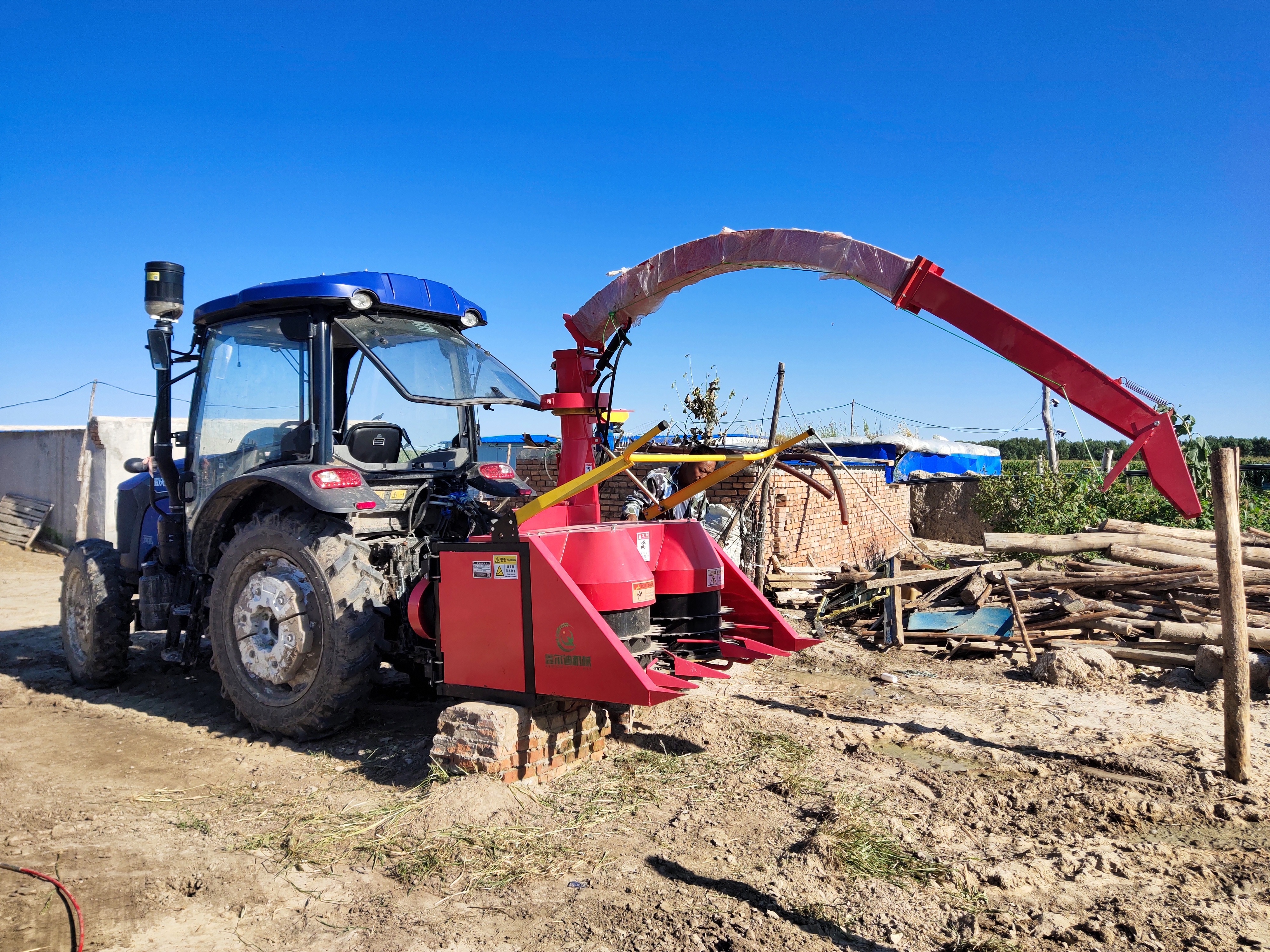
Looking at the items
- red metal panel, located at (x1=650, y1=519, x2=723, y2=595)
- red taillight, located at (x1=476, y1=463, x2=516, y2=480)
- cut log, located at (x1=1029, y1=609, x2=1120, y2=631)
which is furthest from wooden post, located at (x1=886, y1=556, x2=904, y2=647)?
red taillight, located at (x1=476, y1=463, x2=516, y2=480)

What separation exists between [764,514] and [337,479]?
665 centimetres

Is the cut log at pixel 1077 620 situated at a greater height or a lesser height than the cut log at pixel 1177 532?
lesser

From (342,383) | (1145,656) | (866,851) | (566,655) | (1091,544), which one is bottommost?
(866,851)

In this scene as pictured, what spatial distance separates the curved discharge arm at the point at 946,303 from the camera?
4.27 meters

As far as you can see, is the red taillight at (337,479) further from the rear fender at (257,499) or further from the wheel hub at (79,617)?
the wheel hub at (79,617)

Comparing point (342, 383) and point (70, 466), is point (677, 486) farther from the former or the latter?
point (70, 466)

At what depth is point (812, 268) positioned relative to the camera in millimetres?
5016

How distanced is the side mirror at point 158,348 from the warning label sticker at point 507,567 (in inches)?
129

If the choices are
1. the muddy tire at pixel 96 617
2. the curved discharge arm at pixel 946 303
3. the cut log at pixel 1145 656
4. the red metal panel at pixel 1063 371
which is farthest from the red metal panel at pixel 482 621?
the cut log at pixel 1145 656

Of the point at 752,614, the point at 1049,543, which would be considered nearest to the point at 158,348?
the point at 752,614

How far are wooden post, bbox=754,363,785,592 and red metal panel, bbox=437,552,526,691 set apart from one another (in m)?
6.22

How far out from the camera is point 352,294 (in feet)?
17.5

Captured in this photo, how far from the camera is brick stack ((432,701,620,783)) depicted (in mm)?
4441

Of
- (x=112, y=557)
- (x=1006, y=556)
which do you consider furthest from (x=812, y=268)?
(x=1006, y=556)
